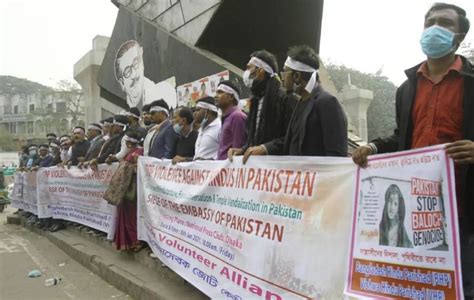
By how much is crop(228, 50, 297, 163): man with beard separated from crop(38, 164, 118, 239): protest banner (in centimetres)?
292

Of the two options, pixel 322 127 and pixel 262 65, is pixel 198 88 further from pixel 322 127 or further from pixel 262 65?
pixel 322 127

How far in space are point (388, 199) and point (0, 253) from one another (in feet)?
24.6

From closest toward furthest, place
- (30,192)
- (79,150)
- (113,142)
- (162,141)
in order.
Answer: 1. (162,141)
2. (113,142)
3. (79,150)
4. (30,192)

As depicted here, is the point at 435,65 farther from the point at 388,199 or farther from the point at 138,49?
the point at 138,49

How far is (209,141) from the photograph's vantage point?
176 inches

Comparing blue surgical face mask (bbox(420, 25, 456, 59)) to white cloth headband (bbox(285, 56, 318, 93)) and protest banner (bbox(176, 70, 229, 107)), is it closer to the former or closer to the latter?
white cloth headband (bbox(285, 56, 318, 93))

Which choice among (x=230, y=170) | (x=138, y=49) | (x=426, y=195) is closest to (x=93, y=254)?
(x=230, y=170)

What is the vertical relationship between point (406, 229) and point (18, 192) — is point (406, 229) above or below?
above

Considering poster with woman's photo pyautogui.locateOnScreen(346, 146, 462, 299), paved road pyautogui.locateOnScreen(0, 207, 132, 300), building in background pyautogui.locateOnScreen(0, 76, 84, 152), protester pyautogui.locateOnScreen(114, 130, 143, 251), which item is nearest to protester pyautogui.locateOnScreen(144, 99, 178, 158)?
protester pyautogui.locateOnScreen(114, 130, 143, 251)

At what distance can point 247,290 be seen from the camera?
3076 millimetres

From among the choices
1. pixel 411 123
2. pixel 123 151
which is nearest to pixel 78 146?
pixel 123 151

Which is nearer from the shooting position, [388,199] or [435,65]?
[388,199]

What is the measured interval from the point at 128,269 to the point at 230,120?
227 cm

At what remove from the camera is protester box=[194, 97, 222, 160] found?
4.47 metres
